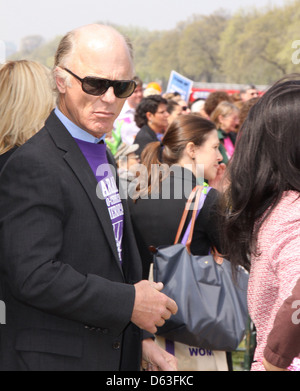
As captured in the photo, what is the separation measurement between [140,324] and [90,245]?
0.30m

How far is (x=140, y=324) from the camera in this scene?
188cm

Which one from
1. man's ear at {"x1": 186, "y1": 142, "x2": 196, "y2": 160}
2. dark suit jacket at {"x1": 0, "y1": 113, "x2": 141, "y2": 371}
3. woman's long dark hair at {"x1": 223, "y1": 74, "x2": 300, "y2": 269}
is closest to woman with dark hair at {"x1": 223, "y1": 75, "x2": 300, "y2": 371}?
woman's long dark hair at {"x1": 223, "y1": 74, "x2": 300, "y2": 269}

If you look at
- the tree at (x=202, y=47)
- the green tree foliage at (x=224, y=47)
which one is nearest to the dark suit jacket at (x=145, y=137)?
the green tree foliage at (x=224, y=47)

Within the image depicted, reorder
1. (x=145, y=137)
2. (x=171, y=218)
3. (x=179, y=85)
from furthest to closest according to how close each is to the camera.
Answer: (x=179, y=85)
(x=145, y=137)
(x=171, y=218)

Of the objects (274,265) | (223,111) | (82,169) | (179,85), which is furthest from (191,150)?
(179,85)

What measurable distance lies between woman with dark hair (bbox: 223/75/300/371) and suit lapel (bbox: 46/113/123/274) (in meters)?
0.41

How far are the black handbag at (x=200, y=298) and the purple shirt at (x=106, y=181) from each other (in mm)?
777

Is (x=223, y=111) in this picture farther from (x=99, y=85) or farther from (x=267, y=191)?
(x=267, y=191)

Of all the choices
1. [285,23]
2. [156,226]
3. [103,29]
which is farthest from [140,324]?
[285,23]

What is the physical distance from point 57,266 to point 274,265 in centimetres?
63

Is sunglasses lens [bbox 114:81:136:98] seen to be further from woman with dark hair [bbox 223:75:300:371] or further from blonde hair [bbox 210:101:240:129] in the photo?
blonde hair [bbox 210:101:240:129]

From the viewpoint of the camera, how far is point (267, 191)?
6.07 ft

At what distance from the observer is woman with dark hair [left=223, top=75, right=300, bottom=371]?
1.75 m

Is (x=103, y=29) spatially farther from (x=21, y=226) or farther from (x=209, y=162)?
(x=209, y=162)
